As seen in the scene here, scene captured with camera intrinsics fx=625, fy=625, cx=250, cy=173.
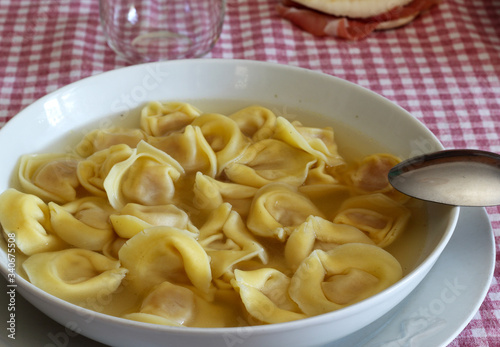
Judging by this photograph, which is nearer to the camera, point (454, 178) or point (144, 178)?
point (454, 178)

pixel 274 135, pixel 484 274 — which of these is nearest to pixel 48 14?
pixel 274 135

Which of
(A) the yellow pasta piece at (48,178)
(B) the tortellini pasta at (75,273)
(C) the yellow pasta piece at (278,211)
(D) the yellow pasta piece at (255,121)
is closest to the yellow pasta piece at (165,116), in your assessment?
(D) the yellow pasta piece at (255,121)

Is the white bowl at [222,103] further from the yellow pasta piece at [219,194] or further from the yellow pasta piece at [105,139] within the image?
the yellow pasta piece at [219,194]

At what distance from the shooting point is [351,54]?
2.26 metres

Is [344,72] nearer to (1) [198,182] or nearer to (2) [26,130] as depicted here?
(1) [198,182]

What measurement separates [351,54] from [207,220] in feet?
3.63

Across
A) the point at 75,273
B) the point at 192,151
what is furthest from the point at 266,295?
the point at 192,151

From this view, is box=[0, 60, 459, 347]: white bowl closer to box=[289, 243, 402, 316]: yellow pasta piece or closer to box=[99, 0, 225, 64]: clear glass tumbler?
box=[289, 243, 402, 316]: yellow pasta piece

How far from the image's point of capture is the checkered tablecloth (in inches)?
79.7

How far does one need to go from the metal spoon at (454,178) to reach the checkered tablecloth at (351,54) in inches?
22.2

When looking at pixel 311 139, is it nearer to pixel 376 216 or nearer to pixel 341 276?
pixel 376 216
